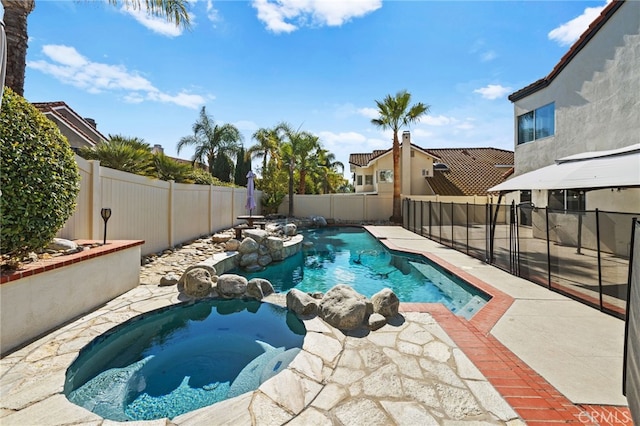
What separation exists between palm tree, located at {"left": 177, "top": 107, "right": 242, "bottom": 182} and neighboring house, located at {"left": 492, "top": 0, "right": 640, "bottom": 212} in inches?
842

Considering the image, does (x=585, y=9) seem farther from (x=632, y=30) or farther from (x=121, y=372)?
(x=121, y=372)

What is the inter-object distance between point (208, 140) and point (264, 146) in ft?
16.3

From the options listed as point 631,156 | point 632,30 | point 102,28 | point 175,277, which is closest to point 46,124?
point 175,277

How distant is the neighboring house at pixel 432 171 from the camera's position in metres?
22.4

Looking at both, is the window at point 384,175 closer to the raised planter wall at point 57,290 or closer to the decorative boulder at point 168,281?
the decorative boulder at point 168,281

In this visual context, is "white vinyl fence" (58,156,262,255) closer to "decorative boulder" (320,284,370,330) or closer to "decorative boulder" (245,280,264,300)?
"decorative boulder" (245,280,264,300)

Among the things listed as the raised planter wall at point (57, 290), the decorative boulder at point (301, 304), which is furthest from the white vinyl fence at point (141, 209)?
the decorative boulder at point (301, 304)

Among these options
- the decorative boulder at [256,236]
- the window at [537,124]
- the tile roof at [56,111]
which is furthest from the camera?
the tile roof at [56,111]

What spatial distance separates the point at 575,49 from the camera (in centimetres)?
904

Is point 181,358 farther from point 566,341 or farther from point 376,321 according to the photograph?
point 566,341

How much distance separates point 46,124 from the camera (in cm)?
367

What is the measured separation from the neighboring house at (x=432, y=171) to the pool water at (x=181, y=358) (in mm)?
18710

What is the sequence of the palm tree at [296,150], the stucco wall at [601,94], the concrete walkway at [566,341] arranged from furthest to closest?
the palm tree at [296,150] → the stucco wall at [601,94] → the concrete walkway at [566,341]

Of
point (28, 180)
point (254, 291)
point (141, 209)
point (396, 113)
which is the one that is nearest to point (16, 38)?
point (141, 209)
